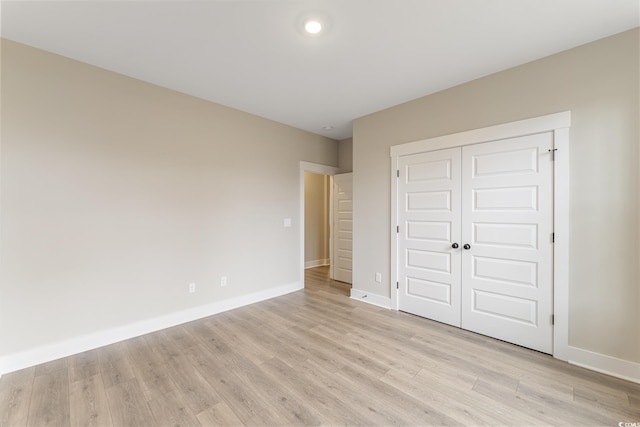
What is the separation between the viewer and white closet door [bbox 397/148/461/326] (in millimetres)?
2982

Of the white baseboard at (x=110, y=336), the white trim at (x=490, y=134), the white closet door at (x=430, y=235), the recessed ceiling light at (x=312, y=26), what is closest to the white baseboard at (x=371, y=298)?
the white closet door at (x=430, y=235)

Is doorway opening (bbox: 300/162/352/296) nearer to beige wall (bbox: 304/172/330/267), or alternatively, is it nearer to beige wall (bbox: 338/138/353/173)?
beige wall (bbox: 304/172/330/267)

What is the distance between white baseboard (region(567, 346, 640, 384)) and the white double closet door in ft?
0.58

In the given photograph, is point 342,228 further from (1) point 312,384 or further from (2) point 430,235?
(1) point 312,384

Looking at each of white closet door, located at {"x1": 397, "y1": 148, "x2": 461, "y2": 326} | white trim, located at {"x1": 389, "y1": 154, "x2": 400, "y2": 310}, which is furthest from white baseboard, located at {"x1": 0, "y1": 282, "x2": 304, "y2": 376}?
white closet door, located at {"x1": 397, "y1": 148, "x2": 461, "y2": 326}

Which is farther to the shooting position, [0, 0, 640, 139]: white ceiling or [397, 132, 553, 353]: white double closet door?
[397, 132, 553, 353]: white double closet door

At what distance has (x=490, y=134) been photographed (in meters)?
2.68

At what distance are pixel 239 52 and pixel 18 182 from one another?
7.16ft

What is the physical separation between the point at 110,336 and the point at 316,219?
174 inches

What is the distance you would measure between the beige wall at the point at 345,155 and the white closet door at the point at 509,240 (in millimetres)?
2367

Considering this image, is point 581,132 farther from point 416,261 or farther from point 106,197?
point 106,197

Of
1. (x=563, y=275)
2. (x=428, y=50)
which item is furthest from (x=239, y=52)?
(x=563, y=275)

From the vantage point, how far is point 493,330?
8.87 ft

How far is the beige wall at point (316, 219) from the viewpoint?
245 inches
